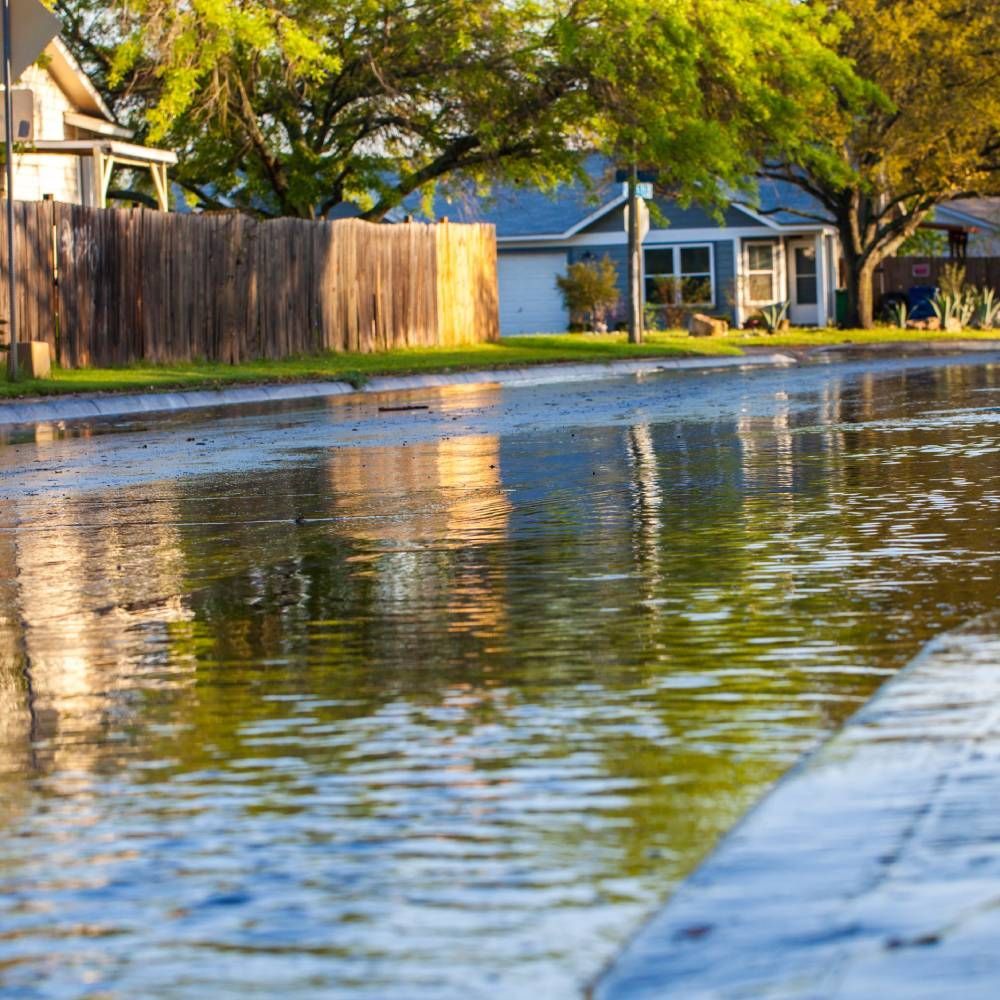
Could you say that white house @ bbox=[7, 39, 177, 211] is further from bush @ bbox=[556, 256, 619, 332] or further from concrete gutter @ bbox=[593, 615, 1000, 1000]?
concrete gutter @ bbox=[593, 615, 1000, 1000]

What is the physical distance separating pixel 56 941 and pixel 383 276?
107 ft

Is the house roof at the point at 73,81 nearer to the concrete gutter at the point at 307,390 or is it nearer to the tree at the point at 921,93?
the concrete gutter at the point at 307,390

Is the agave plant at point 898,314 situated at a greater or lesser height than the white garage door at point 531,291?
lesser

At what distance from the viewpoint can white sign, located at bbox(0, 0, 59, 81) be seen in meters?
22.0

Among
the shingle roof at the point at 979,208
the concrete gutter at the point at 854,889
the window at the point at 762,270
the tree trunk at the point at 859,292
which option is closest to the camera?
the concrete gutter at the point at 854,889

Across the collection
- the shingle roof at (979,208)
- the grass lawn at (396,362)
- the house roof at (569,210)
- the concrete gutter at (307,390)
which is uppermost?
the shingle roof at (979,208)

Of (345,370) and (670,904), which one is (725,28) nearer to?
(345,370)

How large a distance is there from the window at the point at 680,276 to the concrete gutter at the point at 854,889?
56.7 metres

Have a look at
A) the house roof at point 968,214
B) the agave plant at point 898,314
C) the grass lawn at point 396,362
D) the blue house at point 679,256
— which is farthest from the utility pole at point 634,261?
the house roof at point 968,214

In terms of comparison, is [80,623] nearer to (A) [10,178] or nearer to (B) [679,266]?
(A) [10,178]

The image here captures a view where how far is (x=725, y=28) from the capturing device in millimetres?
36312

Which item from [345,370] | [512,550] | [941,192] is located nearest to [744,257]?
[941,192]

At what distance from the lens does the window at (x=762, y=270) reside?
61281 mm

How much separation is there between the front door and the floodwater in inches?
1982
